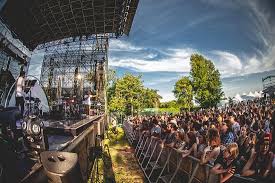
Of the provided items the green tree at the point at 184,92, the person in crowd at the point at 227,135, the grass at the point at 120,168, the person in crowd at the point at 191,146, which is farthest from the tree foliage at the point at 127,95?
the person in crowd at the point at 191,146

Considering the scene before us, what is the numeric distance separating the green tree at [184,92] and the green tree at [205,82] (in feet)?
4.30

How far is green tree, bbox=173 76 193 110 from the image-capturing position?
5281 centimetres

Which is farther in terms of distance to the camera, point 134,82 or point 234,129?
point 134,82

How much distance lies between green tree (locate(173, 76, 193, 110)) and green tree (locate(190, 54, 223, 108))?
1310 millimetres

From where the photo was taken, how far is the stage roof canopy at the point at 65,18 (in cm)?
1523

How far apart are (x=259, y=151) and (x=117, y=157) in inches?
395

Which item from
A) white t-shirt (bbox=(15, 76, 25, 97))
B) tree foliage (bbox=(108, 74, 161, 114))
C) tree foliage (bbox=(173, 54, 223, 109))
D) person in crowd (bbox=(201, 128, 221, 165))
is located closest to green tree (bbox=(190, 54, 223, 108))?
tree foliage (bbox=(173, 54, 223, 109))

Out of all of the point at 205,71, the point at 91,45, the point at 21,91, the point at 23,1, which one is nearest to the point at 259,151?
the point at 21,91

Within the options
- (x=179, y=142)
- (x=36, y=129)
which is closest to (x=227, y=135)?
(x=179, y=142)

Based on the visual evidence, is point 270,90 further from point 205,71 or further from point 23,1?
point 205,71

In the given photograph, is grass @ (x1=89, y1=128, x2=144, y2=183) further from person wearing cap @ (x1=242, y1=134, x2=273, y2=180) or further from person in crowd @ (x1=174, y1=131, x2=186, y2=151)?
person wearing cap @ (x1=242, y1=134, x2=273, y2=180)

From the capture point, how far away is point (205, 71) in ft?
168

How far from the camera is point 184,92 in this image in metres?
54.3

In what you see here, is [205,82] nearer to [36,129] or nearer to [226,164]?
[226,164]
